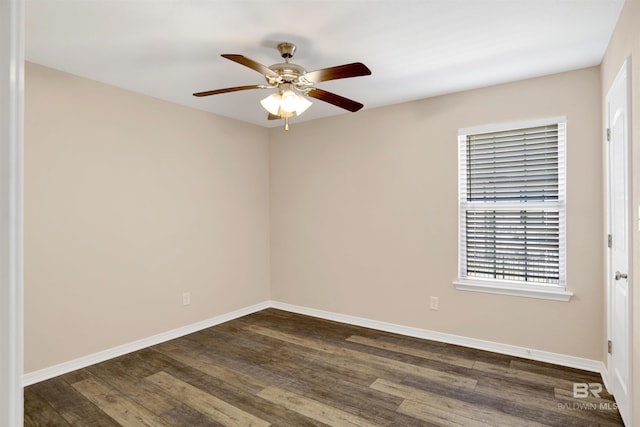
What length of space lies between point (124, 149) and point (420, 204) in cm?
295

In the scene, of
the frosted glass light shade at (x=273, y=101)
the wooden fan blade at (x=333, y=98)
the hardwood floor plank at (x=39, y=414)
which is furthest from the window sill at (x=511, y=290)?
the hardwood floor plank at (x=39, y=414)

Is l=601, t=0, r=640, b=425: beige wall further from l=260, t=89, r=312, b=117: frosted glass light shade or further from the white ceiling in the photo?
l=260, t=89, r=312, b=117: frosted glass light shade

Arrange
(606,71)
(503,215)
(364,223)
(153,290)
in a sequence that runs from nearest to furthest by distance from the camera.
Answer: (606,71), (503,215), (153,290), (364,223)

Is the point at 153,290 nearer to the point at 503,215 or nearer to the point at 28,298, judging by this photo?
the point at 28,298

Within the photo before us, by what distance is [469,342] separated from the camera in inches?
138

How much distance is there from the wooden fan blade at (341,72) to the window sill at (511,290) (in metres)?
2.31

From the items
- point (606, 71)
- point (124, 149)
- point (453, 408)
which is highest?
point (606, 71)

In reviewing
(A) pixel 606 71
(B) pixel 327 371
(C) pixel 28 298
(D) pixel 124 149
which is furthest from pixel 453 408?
(D) pixel 124 149

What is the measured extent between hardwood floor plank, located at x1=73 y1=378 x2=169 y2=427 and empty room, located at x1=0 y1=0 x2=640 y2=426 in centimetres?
2

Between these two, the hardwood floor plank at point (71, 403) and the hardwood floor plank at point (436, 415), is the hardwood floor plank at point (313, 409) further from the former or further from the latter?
the hardwood floor plank at point (71, 403)

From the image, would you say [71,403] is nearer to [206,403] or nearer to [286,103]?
[206,403]

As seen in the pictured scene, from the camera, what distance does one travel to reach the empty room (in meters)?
2.29

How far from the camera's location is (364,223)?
13.7 ft

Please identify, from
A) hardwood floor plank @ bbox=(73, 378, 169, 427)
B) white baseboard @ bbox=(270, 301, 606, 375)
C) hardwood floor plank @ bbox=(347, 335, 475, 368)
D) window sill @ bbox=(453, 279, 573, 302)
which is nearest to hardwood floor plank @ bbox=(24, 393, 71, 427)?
hardwood floor plank @ bbox=(73, 378, 169, 427)
